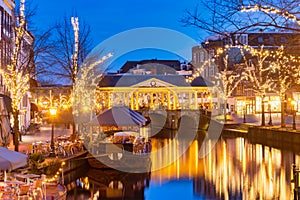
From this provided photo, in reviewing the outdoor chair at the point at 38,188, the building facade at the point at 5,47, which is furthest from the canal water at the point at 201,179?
the building facade at the point at 5,47

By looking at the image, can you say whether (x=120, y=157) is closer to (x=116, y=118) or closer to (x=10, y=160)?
(x=116, y=118)

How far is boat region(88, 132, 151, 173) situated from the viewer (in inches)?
1172

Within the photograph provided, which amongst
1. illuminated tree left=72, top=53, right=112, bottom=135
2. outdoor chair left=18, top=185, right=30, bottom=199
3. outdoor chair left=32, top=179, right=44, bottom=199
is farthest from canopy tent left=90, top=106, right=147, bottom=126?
outdoor chair left=18, top=185, right=30, bottom=199

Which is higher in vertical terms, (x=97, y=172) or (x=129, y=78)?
(x=129, y=78)

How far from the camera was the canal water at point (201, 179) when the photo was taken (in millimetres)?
22938

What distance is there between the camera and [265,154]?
37531 mm

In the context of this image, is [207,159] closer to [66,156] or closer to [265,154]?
[265,154]

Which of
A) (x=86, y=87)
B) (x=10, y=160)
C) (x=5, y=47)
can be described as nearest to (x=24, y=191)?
(x=10, y=160)

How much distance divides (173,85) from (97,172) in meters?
77.6

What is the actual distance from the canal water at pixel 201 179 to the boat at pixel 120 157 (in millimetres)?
480

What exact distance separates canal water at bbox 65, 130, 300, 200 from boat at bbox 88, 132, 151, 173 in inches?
18.9

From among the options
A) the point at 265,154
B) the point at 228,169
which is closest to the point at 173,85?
the point at 265,154

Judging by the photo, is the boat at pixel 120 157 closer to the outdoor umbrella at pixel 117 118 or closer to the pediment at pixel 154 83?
the outdoor umbrella at pixel 117 118

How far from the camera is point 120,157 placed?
30359mm
